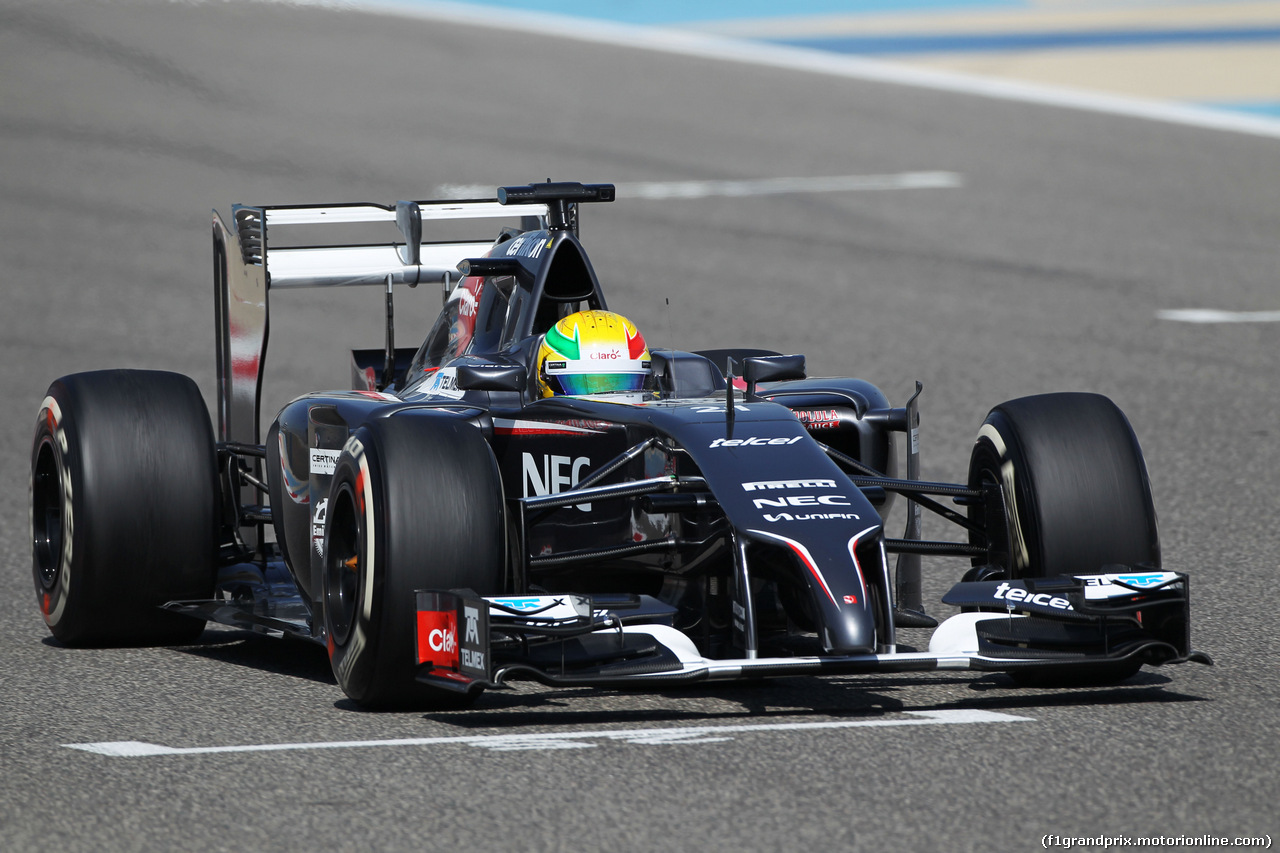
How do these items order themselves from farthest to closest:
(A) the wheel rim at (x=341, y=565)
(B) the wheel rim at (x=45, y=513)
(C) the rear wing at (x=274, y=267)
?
(C) the rear wing at (x=274, y=267)
(B) the wheel rim at (x=45, y=513)
(A) the wheel rim at (x=341, y=565)

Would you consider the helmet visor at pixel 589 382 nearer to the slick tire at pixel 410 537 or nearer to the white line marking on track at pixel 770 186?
the slick tire at pixel 410 537

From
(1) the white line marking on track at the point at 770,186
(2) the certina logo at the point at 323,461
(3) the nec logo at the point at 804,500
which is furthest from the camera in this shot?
(1) the white line marking on track at the point at 770,186

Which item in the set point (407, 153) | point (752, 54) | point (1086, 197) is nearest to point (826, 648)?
point (1086, 197)

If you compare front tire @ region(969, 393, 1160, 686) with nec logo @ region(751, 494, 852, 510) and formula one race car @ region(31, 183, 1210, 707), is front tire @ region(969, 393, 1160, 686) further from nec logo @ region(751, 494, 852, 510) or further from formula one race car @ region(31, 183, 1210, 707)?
nec logo @ region(751, 494, 852, 510)

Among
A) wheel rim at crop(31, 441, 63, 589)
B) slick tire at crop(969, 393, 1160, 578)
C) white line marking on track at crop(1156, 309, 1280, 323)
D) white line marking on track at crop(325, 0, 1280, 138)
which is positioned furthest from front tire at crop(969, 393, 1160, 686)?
white line marking on track at crop(325, 0, 1280, 138)

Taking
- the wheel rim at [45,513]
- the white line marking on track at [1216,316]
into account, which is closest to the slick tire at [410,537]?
the wheel rim at [45,513]

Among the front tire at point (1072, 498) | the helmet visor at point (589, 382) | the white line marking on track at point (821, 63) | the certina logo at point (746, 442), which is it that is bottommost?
the front tire at point (1072, 498)

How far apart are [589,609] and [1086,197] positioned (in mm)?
17953

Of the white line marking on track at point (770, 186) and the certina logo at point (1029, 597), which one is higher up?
the white line marking on track at point (770, 186)

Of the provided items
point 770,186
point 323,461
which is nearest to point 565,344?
point 323,461

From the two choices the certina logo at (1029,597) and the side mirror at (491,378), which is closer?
the certina logo at (1029,597)

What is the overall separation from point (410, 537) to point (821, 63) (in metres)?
26.1

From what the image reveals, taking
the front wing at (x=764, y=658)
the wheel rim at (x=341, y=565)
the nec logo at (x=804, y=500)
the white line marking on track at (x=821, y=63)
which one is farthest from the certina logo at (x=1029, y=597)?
the white line marking on track at (x=821, y=63)

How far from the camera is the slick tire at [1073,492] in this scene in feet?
20.7
